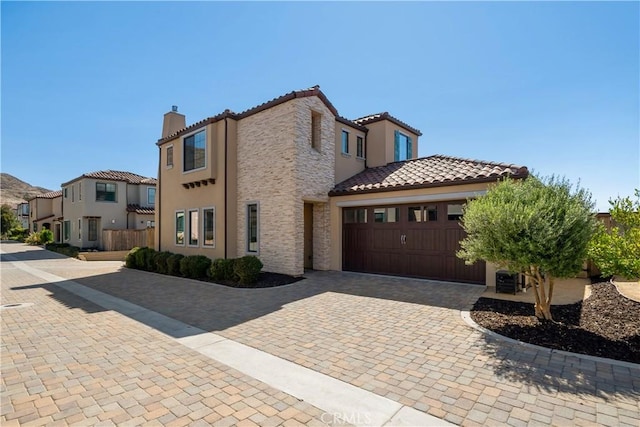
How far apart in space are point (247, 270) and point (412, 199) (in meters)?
6.41

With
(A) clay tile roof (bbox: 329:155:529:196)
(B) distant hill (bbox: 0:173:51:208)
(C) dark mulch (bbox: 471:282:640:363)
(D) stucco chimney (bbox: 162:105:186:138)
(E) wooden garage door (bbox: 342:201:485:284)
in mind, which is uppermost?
(B) distant hill (bbox: 0:173:51:208)

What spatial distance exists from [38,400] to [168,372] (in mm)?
1420

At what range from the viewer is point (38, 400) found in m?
3.75

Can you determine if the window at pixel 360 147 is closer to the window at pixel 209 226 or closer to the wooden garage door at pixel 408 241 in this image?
the wooden garage door at pixel 408 241

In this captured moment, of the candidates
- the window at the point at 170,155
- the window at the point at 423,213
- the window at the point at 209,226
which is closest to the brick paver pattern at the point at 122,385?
the window at the point at 209,226

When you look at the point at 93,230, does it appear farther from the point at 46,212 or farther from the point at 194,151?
the point at 46,212

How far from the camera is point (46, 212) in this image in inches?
1574

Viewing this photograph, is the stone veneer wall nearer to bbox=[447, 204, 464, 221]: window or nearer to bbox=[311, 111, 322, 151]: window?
bbox=[311, 111, 322, 151]: window

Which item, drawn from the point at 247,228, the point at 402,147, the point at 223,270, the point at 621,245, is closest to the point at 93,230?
the point at 247,228

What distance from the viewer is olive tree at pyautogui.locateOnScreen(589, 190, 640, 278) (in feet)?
16.9

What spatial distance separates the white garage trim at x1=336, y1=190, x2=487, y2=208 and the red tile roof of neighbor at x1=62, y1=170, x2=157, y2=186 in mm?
23661

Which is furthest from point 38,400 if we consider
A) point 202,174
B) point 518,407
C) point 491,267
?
point 202,174

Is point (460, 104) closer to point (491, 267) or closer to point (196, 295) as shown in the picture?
point (491, 267)

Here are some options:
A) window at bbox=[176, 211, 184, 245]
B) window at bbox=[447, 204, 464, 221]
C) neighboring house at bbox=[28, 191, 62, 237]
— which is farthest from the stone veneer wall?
neighboring house at bbox=[28, 191, 62, 237]
